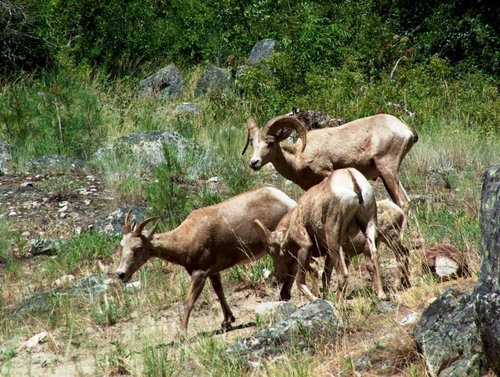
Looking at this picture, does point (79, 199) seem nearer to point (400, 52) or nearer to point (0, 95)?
point (0, 95)

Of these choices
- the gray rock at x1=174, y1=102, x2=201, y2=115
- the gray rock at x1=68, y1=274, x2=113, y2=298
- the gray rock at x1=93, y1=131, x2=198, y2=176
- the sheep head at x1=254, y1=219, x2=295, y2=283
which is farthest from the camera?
the gray rock at x1=174, y1=102, x2=201, y2=115

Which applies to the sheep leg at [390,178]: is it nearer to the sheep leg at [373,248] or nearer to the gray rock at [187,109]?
the sheep leg at [373,248]

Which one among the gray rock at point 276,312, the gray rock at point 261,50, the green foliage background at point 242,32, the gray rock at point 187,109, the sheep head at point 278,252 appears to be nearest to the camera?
the gray rock at point 276,312

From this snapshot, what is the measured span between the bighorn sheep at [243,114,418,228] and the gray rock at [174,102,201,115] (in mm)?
7362

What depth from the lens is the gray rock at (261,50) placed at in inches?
907

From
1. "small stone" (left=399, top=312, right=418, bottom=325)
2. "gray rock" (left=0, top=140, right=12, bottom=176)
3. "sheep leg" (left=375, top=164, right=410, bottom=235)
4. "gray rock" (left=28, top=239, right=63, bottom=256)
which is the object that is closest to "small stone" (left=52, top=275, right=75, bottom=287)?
"gray rock" (left=28, top=239, right=63, bottom=256)

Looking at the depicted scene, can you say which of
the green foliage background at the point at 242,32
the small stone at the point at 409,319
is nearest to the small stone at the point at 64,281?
the small stone at the point at 409,319

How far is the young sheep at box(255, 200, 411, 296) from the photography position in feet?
30.1

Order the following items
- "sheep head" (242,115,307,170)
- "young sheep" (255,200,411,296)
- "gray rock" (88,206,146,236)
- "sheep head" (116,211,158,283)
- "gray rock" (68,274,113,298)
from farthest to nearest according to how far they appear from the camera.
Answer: "gray rock" (88,206,146,236) < "sheep head" (242,115,307,170) < "gray rock" (68,274,113,298) < "sheep head" (116,211,158,283) < "young sheep" (255,200,411,296)

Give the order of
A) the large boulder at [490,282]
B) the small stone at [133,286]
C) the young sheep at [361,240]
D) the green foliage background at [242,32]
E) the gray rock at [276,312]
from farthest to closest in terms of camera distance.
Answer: the green foliage background at [242,32]
the small stone at [133,286]
the young sheep at [361,240]
the gray rock at [276,312]
the large boulder at [490,282]

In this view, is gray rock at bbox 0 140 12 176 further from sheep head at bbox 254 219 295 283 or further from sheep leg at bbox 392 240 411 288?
sheep leg at bbox 392 240 411 288

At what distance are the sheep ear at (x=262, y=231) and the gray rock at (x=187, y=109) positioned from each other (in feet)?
32.3

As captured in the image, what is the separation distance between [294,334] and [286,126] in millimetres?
4741

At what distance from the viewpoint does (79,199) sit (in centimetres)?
1446
